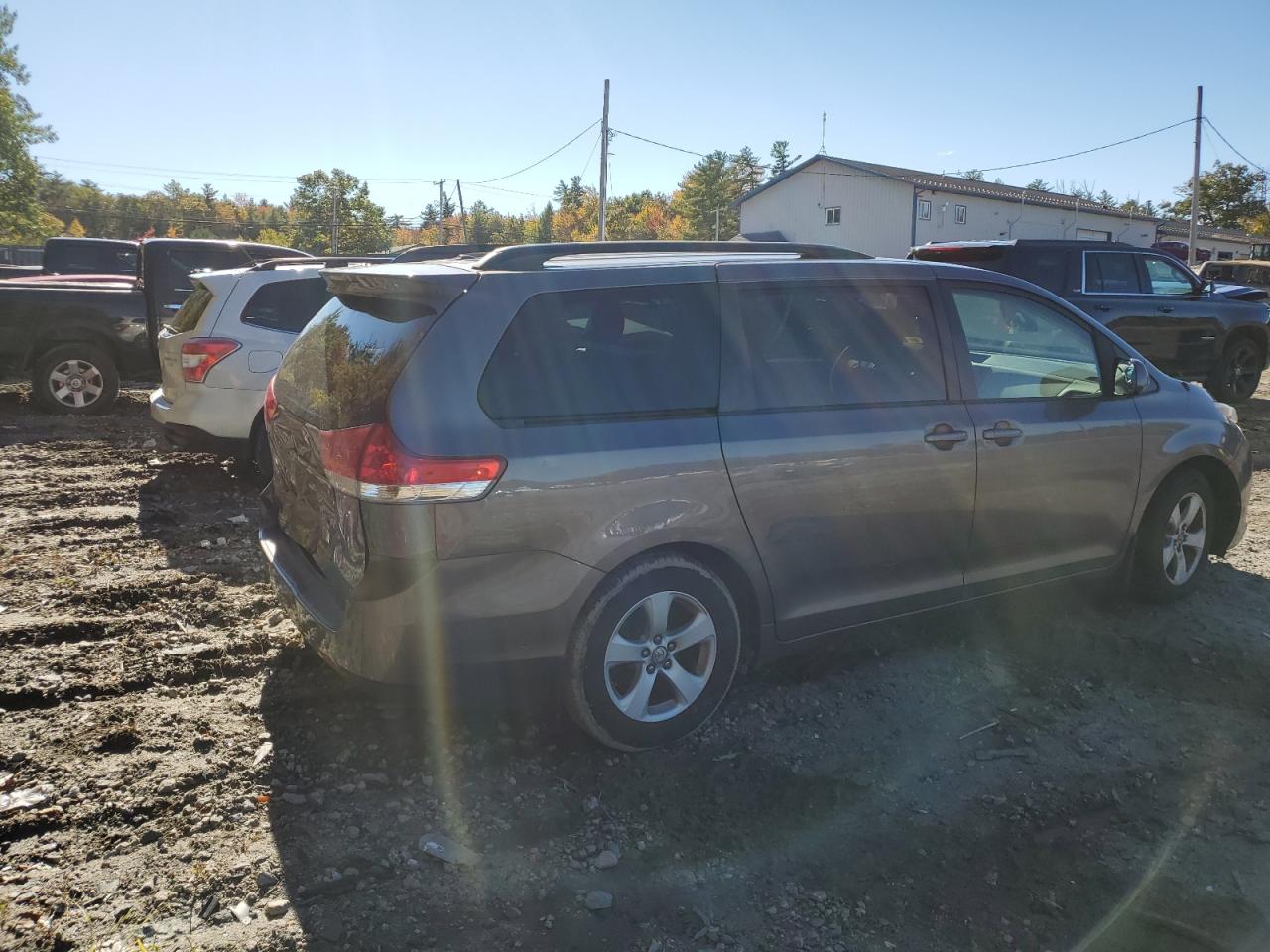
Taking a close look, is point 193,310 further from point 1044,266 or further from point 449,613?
point 1044,266

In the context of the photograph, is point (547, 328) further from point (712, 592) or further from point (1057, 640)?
point (1057, 640)

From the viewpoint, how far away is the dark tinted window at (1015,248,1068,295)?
10.7 metres

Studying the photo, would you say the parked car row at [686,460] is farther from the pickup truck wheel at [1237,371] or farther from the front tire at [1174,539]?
the pickup truck wheel at [1237,371]

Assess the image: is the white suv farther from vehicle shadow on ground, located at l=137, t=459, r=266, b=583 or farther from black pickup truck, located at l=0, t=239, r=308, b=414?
black pickup truck, located at l=0, t=239, r=308, b=414

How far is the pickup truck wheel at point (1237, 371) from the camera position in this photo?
12297 millimetres

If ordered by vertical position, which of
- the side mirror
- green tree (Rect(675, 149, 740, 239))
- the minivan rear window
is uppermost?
green tree (Rect(675, 149, 740, 239))

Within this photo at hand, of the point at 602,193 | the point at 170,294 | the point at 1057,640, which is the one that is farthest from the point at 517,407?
the point at 602,193

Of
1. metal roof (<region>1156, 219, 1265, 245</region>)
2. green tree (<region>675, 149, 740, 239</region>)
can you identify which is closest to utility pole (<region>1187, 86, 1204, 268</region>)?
metal roof (<region>1156, 219, 1265, 245</region>)

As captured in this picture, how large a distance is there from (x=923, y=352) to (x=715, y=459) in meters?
1.27

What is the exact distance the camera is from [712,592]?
3566mm

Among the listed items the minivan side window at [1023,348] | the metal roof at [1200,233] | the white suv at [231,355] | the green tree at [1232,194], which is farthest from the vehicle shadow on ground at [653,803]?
the green tree at [1232,194]

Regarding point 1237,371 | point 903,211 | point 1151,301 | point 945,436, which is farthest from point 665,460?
point 903,211

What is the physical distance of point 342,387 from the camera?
11.1 ft

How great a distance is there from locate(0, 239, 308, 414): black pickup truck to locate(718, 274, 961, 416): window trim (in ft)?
25.9
